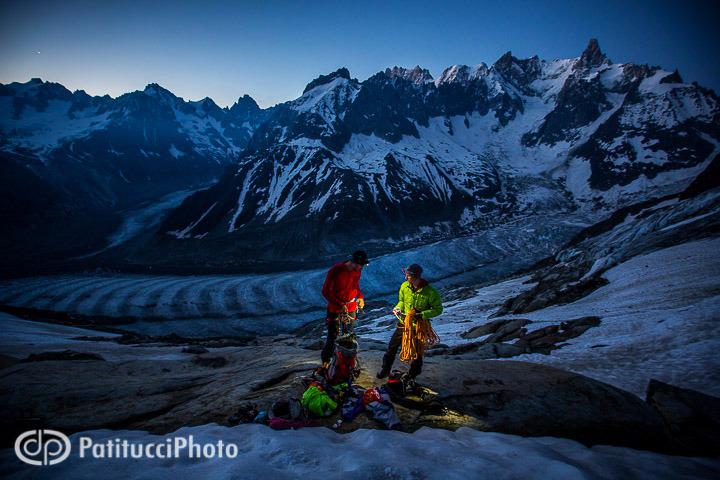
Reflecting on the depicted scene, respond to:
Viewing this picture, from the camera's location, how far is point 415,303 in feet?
21.3

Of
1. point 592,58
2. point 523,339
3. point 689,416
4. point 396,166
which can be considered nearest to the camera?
point 689,416

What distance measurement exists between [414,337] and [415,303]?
2.17 feet

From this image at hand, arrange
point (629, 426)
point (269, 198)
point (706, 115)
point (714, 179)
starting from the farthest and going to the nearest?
1. point (706, 115)
2. point (269, 198)
3. point (714, 179)
4. point (629, 426)

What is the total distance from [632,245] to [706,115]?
153m

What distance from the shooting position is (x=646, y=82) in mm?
140625

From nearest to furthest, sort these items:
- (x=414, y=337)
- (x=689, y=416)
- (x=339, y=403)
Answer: (x=689, y=416)
(x=339, y=403)
(x=414, y=337)

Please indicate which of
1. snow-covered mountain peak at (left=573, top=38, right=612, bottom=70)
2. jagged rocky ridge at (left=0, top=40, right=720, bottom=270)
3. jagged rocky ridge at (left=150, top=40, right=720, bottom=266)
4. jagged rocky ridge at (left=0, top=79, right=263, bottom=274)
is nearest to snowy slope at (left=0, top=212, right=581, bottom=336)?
jagged rocky ridge at (left=0, top=40, right=720, bottom=270)

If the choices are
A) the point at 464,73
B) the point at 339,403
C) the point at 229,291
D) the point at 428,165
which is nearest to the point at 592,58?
the point at 464,73

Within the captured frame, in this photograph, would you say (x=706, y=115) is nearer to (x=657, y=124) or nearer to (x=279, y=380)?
(x=657, y=124)

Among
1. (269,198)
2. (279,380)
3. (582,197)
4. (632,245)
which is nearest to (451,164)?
(582,197)

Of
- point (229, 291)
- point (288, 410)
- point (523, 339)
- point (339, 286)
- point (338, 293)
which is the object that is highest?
point (339, 286)

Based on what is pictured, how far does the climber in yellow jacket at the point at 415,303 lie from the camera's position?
249 inches

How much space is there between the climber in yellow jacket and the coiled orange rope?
0.30ft

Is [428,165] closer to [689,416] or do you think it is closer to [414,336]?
[414,336]
